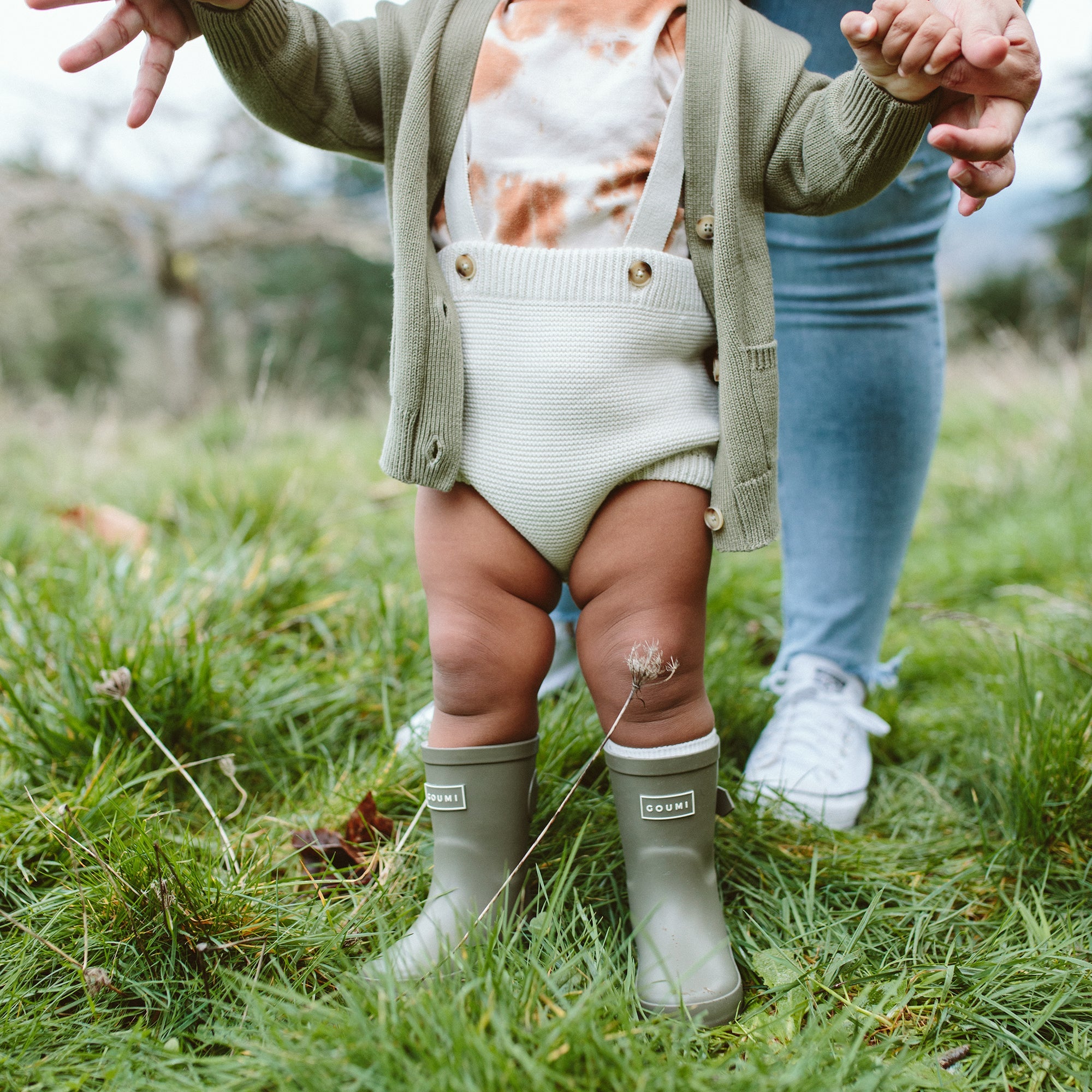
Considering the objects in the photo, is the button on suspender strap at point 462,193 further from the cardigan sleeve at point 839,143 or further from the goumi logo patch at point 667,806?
the goumi logo patch at point 667,806

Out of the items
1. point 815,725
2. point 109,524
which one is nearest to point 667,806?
point 815,725

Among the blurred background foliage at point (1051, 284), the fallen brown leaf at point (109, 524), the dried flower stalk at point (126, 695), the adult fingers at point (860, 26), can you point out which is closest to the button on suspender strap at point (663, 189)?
the adult fingers at point (860, 26)

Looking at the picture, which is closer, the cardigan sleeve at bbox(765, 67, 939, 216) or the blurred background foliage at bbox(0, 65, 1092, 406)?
the cardigan sleeve at bbox(765, 67, 939, 216)

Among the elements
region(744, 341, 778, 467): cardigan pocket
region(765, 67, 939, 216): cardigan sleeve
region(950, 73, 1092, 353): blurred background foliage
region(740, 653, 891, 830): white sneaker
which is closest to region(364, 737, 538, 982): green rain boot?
region(740, 653, 891, 830): white sneaker

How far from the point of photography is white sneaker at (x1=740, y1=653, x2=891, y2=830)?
148 centimetres

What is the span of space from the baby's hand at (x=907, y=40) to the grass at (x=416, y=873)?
0.97 meters

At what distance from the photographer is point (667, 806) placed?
114 cm

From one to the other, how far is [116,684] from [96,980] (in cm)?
50

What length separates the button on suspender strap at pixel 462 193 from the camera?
3.87 ft

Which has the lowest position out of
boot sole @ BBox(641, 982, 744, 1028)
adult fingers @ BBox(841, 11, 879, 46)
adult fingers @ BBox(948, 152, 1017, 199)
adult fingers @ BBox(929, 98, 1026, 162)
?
boot sole @ BBox(641, 982, 744, 1028)

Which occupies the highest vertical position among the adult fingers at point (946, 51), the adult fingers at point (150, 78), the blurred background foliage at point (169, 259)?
the adult fingers at point (150, 78)

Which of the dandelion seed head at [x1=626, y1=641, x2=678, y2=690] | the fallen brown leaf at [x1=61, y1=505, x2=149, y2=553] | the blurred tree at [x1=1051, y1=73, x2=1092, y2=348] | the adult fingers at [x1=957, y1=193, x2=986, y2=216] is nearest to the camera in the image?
the adult fingers at [x1=957, y1=193, x2=986, y2=216]

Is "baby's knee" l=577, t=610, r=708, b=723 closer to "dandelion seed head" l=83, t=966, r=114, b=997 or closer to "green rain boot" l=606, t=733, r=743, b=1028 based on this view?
"green rain boot" l=606, t=733, r=743, b=1028

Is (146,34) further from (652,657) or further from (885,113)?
(652,657)
